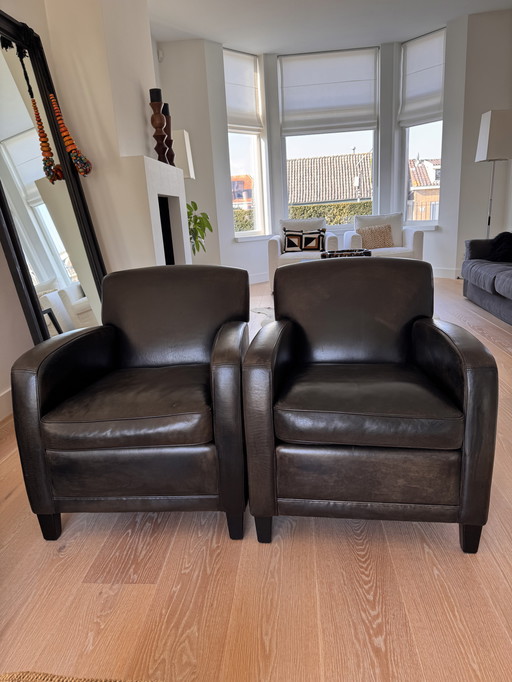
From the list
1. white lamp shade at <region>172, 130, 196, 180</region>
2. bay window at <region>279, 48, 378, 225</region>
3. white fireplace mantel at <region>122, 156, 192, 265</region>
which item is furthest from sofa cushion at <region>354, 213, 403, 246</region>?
white fireplace mantel at <region>122, 156, 192, 265</region>

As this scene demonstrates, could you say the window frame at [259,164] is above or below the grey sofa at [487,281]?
above

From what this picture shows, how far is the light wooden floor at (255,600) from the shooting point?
1.06 metres

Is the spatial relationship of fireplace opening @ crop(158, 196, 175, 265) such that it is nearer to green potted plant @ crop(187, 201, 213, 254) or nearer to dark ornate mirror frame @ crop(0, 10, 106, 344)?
dark ornate mirror frame @ crop(0, 10, 106, 344)

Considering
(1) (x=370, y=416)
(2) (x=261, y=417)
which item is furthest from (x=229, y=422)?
(1) (x=370, y=416)

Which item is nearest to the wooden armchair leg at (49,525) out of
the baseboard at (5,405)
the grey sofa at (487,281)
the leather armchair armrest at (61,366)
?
the leather armchair armrest at (61,366)

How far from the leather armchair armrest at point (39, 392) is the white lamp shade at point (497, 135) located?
4.75 meters

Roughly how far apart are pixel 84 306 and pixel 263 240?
3811 millimetres

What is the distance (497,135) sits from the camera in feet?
15.4

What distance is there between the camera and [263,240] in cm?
627

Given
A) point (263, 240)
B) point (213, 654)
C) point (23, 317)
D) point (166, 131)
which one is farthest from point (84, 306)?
point (263, 240)

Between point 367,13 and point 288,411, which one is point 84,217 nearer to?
point 288,411

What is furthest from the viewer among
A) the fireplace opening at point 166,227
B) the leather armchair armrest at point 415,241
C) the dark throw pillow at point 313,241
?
the dark throw pillow at point 313,241

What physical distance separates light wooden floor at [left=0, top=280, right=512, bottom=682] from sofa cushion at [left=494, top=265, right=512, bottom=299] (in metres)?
2.19

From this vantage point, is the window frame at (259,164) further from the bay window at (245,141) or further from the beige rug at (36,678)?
the beige rug at (36,678)
